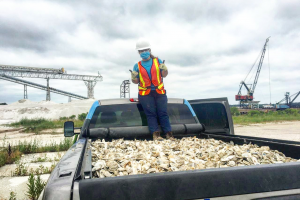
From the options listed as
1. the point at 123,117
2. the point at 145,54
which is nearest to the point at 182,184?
the point at 123,117

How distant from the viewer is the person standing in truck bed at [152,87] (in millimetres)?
3514

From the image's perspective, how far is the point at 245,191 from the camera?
1397 millimetres

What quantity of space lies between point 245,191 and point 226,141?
6.23 feet

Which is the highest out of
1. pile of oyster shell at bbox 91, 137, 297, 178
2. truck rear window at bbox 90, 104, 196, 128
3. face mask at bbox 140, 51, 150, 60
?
face mask at bbox 140, 51, 150, 60

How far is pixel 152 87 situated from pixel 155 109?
1.18 ft

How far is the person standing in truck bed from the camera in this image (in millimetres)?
3514

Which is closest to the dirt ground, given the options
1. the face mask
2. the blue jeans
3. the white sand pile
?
the blue jeans

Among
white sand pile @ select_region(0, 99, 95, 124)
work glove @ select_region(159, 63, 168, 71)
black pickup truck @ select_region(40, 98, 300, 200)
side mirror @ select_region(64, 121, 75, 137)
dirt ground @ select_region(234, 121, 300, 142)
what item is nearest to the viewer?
black pickup truck @ select_region(40, 98, 300, 200)

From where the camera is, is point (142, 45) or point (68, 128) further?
point (142, 45)

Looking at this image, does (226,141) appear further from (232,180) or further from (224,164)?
(232,180)

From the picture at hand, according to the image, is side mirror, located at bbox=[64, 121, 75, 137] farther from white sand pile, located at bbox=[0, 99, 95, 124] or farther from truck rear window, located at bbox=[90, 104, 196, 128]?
white sand pile, located at bbox=[0, 99, 95, 124]

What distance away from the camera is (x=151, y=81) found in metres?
3.74

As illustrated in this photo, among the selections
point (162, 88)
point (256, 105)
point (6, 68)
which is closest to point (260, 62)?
point (256, 105)

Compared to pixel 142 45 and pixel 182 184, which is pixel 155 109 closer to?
pixel 142 45
